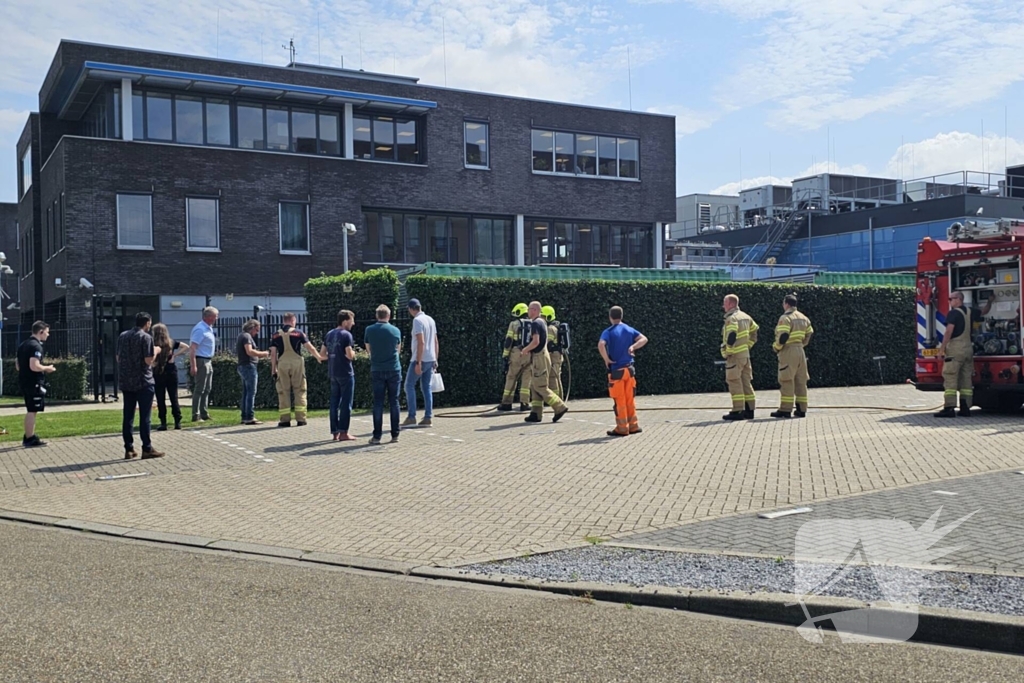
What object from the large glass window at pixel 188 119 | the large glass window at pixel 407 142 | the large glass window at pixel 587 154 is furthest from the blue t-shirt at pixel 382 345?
the large glass window at pixel 587 154

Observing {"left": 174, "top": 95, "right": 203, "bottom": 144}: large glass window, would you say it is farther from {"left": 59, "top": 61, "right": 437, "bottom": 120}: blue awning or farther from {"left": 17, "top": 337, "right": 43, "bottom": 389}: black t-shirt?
{"left": 17, "top": 337, "right": 43, "bottom": 389}: black t-shirt

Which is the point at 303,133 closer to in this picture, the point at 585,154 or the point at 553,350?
the point at 585,154

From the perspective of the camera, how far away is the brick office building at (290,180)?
30.6m

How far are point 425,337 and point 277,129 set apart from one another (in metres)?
20.8

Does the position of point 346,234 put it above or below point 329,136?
below

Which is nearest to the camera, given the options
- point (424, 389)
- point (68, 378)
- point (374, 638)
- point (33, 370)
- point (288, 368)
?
point (374, 638)

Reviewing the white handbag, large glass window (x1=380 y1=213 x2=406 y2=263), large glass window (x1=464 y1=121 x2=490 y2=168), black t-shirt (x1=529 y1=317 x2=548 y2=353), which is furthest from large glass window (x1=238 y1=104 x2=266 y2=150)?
black t-shirt (x1=529 y1=317 x2=548 y2=353)

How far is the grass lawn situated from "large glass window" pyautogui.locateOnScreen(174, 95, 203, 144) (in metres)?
14.5

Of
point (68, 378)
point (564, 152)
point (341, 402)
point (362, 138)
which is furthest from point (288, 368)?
point (564, 152)

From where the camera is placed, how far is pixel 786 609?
5.65 meters

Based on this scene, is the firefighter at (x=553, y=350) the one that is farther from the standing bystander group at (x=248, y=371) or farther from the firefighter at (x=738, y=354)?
the standing bystander group at (x=248, y=371)

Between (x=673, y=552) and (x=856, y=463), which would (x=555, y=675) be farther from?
(x=856, y=463)

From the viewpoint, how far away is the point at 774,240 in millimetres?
48094

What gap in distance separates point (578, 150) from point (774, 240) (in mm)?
13484
